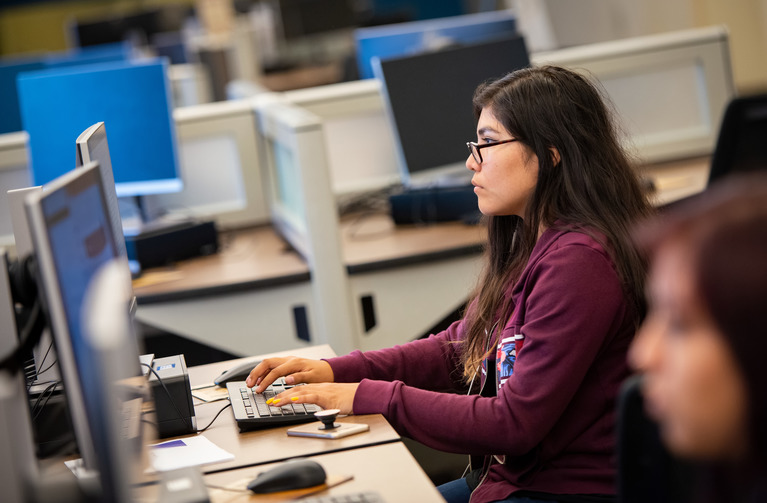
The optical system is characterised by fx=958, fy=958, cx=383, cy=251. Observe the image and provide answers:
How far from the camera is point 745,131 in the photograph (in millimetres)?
2414

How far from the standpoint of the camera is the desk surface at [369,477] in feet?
4.39

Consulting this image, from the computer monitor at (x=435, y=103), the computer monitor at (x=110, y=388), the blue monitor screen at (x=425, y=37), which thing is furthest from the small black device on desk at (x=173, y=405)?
the blue monitor screen at (x=425, y=37)

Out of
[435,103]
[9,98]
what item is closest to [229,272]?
[435,103]

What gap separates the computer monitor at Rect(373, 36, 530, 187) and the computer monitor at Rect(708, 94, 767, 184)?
2.96ft

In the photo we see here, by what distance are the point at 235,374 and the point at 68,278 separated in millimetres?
837

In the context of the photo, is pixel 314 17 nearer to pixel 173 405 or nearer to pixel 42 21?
pixel 42 21

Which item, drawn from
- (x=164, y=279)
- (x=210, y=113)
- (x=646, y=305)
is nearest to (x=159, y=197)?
(x=210, y=113)

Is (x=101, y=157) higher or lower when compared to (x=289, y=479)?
higher

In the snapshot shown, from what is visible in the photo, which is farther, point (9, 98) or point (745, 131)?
point (9, 98)

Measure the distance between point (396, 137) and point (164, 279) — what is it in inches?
34.4

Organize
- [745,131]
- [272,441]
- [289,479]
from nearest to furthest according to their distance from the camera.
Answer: [289,479] < [272,441] < [745,131]

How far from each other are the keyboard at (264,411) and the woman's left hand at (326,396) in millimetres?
25

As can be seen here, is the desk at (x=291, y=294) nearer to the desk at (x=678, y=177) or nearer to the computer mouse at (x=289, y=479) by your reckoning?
the desk at (x=678, y=177)

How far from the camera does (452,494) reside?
1790mm
